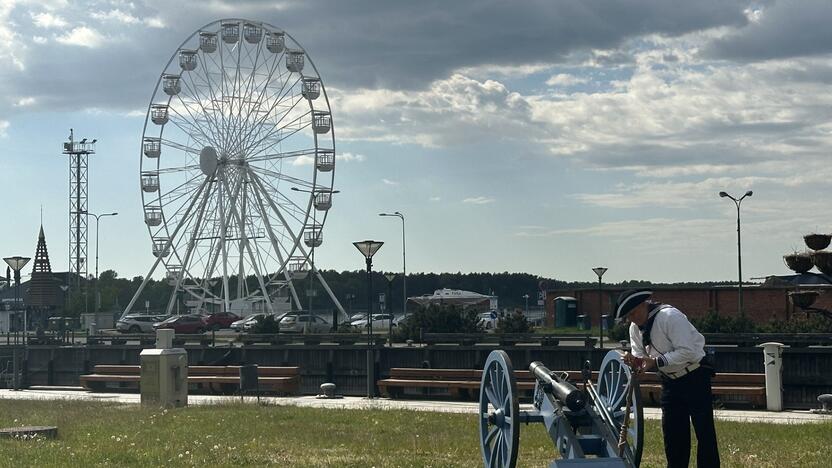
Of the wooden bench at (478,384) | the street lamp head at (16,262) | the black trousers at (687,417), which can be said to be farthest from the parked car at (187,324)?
the black trousers at (687,417)

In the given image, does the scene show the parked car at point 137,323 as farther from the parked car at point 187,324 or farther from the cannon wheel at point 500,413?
the cannon wheel at point 500,413

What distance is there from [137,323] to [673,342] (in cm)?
6326

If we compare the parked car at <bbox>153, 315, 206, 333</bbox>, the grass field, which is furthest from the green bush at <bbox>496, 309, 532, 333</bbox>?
the grass field

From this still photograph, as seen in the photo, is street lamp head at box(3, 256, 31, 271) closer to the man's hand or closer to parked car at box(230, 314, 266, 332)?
parked car at box(230, 314, 266, 332)

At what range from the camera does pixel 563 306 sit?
7256 cm

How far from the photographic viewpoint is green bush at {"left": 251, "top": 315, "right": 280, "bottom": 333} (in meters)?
59.8

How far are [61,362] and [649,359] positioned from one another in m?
30.5

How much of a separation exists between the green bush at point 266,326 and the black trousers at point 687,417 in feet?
163

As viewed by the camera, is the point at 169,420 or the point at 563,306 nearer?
the point at 169,420

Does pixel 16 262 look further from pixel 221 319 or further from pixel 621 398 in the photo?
pixel 221 319

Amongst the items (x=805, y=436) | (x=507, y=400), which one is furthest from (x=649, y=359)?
(x=805, y=436)

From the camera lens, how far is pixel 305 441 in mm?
16172

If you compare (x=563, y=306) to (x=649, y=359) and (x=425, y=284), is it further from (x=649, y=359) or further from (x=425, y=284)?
(x=425, y=284)

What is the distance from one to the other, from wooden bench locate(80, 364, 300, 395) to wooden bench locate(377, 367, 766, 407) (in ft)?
7.80
